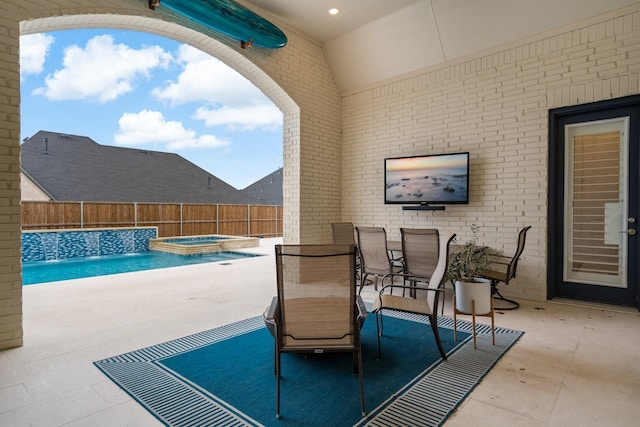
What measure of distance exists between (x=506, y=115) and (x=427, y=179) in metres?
1.40

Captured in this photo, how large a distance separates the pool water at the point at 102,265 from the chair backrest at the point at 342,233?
14.3 ft

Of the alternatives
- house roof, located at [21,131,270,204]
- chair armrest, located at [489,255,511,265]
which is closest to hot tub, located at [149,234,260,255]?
chair armrest, located at [489,255,511,265]

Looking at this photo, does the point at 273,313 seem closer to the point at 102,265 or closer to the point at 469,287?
→ the point at 469,287

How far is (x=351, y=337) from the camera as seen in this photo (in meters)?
2.14

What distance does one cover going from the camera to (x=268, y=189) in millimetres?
23750

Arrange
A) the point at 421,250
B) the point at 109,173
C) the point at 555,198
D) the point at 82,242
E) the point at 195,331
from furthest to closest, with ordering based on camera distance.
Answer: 1. the point at 109,173
2. the point at 82,242
3. the point at 555,198
4. the point at 421,250
5. the point at 195,331

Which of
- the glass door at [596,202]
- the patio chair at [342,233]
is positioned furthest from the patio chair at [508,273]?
the patio chair at [342,233]

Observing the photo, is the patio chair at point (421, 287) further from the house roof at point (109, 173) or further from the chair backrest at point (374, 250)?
the house roof at point (109, 173)

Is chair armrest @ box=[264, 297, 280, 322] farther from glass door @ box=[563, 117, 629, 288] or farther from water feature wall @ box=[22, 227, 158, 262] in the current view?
water feature wall @ box=[22, 227, 158, 262]

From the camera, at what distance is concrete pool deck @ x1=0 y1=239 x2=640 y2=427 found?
2043mm

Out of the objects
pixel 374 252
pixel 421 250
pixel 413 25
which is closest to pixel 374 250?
pixel 374 252

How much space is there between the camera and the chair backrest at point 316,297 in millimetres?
2115

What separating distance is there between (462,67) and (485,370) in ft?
14.5

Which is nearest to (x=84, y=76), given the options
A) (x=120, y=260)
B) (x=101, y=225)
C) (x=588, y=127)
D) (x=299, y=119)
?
(x=101, y=225)
